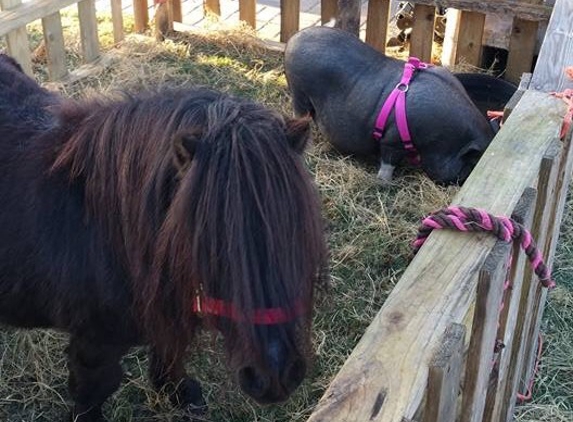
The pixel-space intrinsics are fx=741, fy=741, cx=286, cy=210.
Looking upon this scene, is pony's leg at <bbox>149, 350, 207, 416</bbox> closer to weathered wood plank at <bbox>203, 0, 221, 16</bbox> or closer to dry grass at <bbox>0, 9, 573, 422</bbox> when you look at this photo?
dry grass at <bbox>0, 9, 573, 422</bbox>

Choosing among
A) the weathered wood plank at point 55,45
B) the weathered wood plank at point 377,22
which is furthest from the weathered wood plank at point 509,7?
the weathered wood plank at point 55,45

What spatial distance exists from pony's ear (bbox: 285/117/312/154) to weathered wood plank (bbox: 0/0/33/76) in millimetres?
3295

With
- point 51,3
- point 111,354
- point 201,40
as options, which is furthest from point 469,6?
point 111,354

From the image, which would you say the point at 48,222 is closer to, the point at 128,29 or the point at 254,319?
the point at 254,319

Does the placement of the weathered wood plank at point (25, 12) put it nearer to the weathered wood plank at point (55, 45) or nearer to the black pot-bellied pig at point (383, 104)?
the weathered wood plank at point (55, 45)

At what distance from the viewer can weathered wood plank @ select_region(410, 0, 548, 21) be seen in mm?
4836

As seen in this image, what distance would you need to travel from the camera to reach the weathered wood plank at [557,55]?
301 centimetres

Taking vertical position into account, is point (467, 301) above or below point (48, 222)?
above

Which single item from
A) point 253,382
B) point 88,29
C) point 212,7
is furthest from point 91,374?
point 212,7

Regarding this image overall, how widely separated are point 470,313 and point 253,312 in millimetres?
986

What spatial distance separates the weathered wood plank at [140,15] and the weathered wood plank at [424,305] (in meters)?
4.36

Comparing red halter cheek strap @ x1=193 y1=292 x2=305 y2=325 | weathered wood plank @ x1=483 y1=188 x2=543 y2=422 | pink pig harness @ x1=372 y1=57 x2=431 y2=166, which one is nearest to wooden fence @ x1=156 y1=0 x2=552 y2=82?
pink pig harness @ x1=372 y1=57 x2=431 y2=166

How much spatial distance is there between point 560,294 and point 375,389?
2287mm

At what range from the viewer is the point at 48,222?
2246 millimetres
